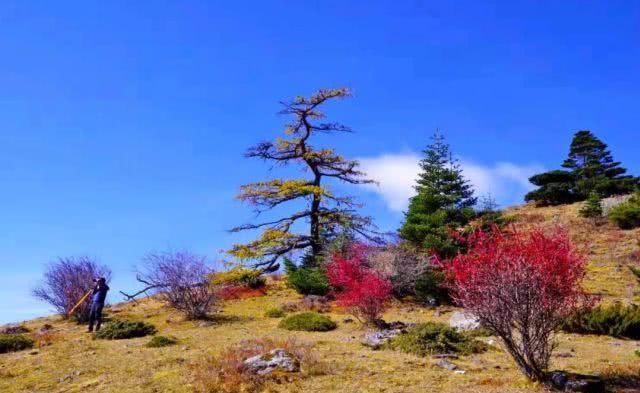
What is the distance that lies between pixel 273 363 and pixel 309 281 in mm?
14272

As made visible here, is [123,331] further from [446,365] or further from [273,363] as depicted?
[446,365]

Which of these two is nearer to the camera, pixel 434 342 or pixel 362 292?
pixel 434 342

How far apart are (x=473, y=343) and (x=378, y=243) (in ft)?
42.9

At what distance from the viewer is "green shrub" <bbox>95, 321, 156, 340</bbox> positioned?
16531mm

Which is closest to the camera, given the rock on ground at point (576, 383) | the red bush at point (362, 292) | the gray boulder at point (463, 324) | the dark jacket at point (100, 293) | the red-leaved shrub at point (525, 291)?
the rock on ground at point (576, 383)

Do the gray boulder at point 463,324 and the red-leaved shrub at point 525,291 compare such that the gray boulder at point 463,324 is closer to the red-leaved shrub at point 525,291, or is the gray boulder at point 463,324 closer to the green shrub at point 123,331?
the red-leaved shrub at point 525,291

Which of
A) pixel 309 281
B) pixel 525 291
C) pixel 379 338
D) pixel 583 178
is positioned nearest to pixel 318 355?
pixel 379 338

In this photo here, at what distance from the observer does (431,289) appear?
21.5 metres

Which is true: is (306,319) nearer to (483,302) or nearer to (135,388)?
(135,388)

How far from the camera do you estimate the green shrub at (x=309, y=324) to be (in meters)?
16.4

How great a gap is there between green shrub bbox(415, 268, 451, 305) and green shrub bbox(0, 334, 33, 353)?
43.7 ft

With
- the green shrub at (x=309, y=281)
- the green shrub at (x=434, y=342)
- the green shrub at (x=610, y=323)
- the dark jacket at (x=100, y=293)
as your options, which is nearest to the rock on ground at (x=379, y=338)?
the green shrub at (x=434, y=342)

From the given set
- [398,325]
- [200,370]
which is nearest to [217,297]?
[398,325]

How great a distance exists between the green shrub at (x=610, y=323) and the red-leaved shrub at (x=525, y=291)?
6.37 metres
